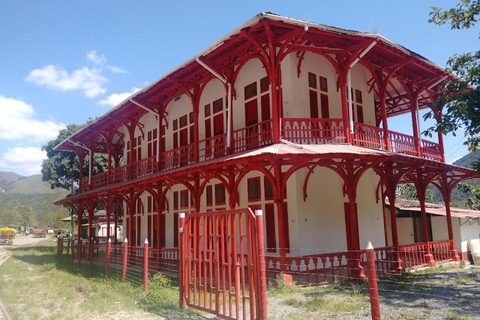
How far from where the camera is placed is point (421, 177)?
1431 cm

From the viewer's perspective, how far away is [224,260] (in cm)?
637

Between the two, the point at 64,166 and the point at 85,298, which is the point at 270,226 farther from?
the point at 64,166

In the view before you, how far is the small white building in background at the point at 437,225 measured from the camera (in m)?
16.8

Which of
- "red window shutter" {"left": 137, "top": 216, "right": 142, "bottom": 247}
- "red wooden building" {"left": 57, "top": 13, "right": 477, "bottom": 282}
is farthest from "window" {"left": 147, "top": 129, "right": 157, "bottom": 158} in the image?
"red window shutter" {"left": 137, "top": 216, "right": 142, "bottom": 247}

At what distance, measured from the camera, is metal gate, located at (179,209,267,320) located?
215 inches

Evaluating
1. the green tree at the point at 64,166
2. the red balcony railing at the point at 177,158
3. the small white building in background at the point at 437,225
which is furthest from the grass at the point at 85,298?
the green tree at the point at 64,166

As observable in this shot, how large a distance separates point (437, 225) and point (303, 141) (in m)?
10.5

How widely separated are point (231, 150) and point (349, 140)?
373 centimetres

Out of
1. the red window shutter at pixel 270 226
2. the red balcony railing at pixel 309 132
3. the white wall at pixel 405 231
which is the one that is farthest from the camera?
the white wall at pixel 405 231

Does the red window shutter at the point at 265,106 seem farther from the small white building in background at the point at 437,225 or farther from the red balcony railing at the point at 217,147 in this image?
the small white building in background at the point at 437,225

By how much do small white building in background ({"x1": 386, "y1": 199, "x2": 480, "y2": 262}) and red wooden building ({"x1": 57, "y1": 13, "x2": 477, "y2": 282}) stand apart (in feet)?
7.83

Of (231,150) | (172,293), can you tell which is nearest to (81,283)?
(172,293)

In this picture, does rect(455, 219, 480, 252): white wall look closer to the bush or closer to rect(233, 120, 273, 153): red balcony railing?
rect(233, 120, 273, 153): red balcony railing

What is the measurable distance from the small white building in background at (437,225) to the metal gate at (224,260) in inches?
486
